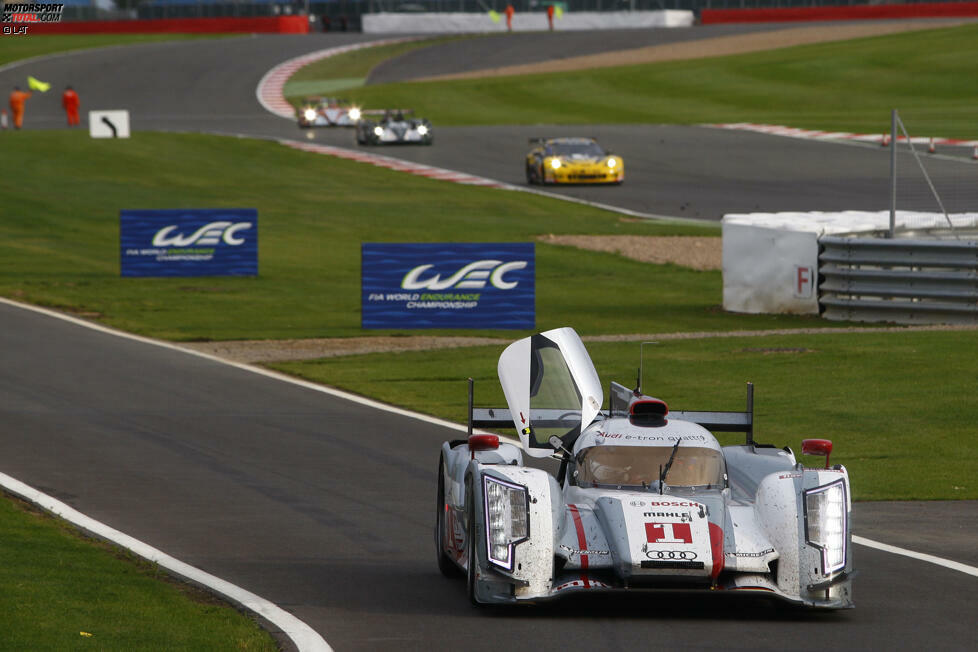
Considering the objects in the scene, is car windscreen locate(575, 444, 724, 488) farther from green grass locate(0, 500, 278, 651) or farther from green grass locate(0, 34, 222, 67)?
green grass locate(0, 34, 222, 67)

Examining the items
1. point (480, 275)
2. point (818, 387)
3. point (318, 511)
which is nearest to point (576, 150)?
point (480, 275)

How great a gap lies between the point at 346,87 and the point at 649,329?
54.7 metres

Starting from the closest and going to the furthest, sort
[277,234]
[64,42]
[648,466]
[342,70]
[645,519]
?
[645,519]
[648,466]
[277,234]
[342,70]
[64,42]

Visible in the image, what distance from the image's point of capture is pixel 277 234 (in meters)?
38.3

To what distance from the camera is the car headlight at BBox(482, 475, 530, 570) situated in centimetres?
908

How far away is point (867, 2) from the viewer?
9719 cm

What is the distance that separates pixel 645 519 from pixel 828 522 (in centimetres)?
110

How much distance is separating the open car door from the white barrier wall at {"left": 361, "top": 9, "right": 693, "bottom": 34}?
9254cm

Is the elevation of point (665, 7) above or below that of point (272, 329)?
above

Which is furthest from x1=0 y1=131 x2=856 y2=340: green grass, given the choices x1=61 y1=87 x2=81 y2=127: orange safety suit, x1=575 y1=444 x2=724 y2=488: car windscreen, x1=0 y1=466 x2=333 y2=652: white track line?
x1=575 y1=444 x2=724 y2=488: car windscreen

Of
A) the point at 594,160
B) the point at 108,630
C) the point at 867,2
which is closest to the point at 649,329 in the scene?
the point at 108,630

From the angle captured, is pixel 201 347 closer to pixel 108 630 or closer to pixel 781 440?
pixel 781 440

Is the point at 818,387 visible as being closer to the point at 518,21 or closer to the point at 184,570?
the point at 184,570

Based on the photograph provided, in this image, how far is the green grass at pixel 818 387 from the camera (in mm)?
14594
